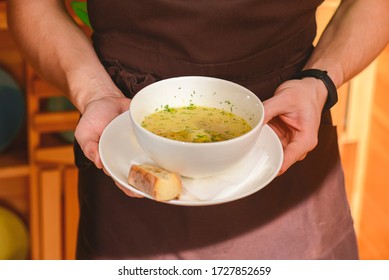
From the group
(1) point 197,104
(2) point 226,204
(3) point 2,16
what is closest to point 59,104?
(3) point 2,16

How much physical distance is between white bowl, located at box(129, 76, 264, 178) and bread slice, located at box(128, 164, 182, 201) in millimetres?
21

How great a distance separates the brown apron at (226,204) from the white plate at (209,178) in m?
0.18

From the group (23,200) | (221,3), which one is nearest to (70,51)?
(221,3)

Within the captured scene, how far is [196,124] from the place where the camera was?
2.71 ft

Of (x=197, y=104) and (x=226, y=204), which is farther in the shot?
(x=226, y=204)

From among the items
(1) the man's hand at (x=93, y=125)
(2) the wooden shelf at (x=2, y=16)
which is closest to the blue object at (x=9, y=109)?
(2) the wooden shelf at (x=2, y=16)

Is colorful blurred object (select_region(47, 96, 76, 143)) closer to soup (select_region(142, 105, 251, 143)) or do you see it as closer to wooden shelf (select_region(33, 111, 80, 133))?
wooden shelf (select_region(33, 111, 80, 133))

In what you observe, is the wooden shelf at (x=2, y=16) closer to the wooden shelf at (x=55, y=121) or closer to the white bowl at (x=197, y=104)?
the wooden shelf at (x=55, y=121)

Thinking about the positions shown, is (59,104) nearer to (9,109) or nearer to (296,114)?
(9,109)

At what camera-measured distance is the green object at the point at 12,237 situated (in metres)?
1.84

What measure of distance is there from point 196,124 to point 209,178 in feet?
0.26

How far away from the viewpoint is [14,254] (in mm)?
1880

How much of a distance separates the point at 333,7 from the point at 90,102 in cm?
113

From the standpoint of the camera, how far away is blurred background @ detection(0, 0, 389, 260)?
178 cm
